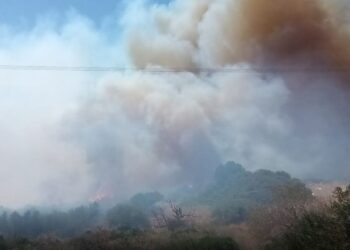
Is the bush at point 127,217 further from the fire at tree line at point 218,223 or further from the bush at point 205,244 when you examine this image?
the bush at point 205,244

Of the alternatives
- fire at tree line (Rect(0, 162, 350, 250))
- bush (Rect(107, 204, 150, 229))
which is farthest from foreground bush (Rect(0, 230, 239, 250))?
bush (Rect(107, 204, 150, 229))

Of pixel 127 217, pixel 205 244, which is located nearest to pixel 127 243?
pixel 205 244

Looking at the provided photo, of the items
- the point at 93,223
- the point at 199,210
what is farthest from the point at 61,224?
the point at 199,210

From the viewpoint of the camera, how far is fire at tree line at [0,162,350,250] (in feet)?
89.0

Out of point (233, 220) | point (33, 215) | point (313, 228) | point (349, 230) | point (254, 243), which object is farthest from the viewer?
point (33, 215)

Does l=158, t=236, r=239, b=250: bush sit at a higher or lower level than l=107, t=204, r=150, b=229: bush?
lower

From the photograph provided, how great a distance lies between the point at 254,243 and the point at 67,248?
2366 centimetres

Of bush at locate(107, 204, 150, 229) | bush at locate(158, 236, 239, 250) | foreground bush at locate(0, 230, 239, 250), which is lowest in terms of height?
bush at locate(158, 236, 239, 250)

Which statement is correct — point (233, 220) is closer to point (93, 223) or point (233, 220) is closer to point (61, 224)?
point (93, 223)

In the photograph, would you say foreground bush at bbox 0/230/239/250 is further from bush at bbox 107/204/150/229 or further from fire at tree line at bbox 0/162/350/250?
bush at bbox 107/204/150/229

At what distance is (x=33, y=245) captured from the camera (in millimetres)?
59875

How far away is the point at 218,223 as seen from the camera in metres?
75.4

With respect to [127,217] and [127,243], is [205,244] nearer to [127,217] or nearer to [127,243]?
[127,243]

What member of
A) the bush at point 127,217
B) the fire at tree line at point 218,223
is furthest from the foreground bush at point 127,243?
the bush at point 127,217
